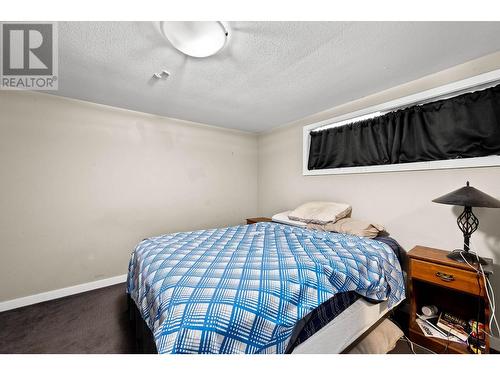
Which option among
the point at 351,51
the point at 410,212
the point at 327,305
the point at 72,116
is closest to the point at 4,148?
the point at 72,116

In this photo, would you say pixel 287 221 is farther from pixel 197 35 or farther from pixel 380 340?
pixel 197 35

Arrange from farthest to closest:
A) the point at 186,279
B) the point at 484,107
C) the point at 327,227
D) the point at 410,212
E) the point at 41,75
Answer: the point at 327,227
the point at 410,212
the point at 41,75
the point at 484,107
the point at 186,279

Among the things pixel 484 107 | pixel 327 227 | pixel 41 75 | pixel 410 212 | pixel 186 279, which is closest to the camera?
pixel 186 279

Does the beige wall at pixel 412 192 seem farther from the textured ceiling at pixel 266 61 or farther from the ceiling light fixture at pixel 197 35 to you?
the ceiling light fixture at pixel 197 35

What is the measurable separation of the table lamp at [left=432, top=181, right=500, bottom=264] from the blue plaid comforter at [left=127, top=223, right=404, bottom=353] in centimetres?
46

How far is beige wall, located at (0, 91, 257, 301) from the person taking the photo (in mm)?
2113

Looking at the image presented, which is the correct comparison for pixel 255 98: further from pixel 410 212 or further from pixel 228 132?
pixel 410 212

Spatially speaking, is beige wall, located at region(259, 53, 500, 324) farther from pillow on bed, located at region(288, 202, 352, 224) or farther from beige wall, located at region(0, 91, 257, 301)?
beige wall, located at region(0, 91, 257, 301)

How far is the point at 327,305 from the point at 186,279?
2.85 ft

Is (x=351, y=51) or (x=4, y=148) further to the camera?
(x=4, y=148)

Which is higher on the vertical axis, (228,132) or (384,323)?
(228,132)

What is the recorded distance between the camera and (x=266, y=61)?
1704mm

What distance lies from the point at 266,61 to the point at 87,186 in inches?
101

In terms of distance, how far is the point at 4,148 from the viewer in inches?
80.7
